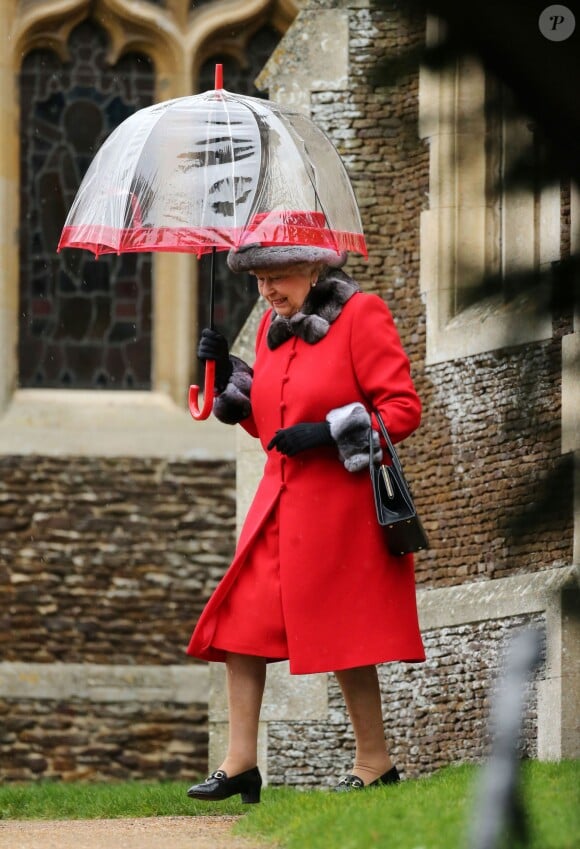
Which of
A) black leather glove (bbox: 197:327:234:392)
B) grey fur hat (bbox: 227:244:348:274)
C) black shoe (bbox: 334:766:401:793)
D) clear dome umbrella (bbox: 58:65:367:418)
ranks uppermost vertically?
clear dome umbrella (bbox: 58:65:367:418)

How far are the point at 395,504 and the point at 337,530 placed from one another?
0.20 meters

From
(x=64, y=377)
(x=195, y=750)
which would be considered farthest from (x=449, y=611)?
(x=64, y=377)

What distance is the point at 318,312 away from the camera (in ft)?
18.2

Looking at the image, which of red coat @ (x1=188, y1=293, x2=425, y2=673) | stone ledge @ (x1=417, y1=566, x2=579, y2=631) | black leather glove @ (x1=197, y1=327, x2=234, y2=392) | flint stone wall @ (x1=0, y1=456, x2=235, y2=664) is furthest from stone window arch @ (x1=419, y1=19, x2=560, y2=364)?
flint stone wall @ (x1=0, y1=456, x2=235, y2=664)

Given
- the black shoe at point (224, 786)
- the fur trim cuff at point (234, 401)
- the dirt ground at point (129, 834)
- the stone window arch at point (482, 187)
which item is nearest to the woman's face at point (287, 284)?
the fur trim cuff at point (234, 401)

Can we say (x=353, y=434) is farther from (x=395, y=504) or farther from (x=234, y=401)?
(x=234, y=401)

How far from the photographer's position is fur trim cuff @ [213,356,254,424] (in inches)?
225

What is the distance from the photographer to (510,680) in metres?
1.99

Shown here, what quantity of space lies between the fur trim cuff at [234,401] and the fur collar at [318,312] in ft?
0.69

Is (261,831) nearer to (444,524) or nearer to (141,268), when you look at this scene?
(444,524)

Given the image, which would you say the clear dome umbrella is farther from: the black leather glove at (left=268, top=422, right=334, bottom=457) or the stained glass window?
the stained glass window

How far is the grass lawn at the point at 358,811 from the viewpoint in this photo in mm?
4277

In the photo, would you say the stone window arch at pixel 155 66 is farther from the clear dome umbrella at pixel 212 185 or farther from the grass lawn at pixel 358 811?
the clear dome umbrella at pixel 212 185

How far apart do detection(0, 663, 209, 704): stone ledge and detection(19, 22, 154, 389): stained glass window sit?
1.96m
